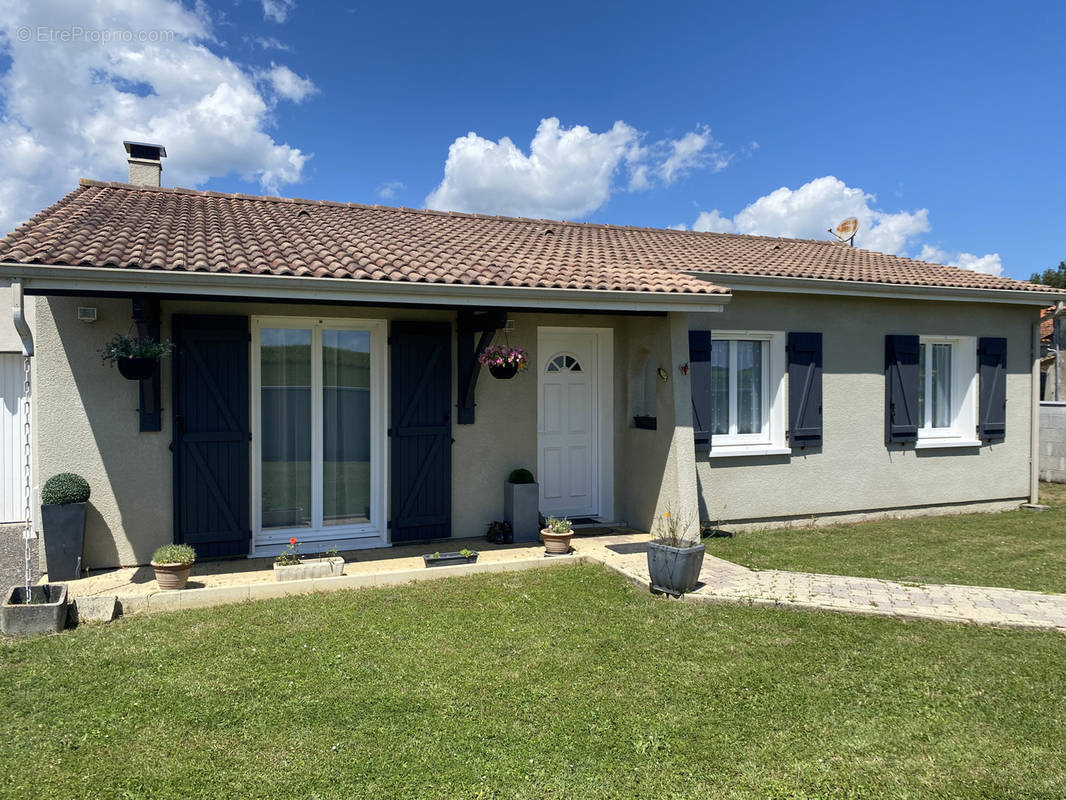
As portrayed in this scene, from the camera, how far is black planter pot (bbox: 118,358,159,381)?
604 centimetres

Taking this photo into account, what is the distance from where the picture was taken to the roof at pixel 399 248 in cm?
604

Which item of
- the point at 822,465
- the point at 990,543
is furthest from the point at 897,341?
the point at 990,543

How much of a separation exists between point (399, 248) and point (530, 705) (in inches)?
216

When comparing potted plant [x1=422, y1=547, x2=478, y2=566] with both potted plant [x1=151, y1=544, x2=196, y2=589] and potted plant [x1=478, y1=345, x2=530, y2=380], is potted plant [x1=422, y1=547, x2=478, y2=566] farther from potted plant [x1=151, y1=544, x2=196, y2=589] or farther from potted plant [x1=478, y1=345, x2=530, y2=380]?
potted plant [x1=151, y1=544, x2=196, y2=589]

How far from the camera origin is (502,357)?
285 inches

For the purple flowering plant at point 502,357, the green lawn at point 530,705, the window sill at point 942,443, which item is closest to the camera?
the green lawn at point 530,705

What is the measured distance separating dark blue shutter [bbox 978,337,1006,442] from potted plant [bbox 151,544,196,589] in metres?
10.8

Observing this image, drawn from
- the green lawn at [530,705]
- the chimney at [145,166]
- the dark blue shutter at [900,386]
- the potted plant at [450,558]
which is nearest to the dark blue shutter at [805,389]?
the dark blue shutter at [900,386]

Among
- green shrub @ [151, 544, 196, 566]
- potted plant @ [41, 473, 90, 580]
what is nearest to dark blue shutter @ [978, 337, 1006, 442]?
green shrub @ [151, 544, 196, 566]

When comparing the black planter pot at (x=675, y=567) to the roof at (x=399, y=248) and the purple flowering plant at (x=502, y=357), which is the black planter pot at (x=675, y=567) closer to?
the purple flowering plant at (x=502, y=357)

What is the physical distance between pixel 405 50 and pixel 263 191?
522 centimetres

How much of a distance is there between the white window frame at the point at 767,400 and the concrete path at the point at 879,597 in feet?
8.39

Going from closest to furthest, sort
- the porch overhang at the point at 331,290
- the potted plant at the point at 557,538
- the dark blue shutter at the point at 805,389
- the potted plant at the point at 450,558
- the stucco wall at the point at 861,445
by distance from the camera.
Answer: the porch overhang at the point at 331,290, the potted plant at the point at 450,558, the potted plant at the point at 557,538, the stucco wall at the point at 861,445, the dark blue shutter at the point at 805,389

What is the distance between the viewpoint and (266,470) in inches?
284
